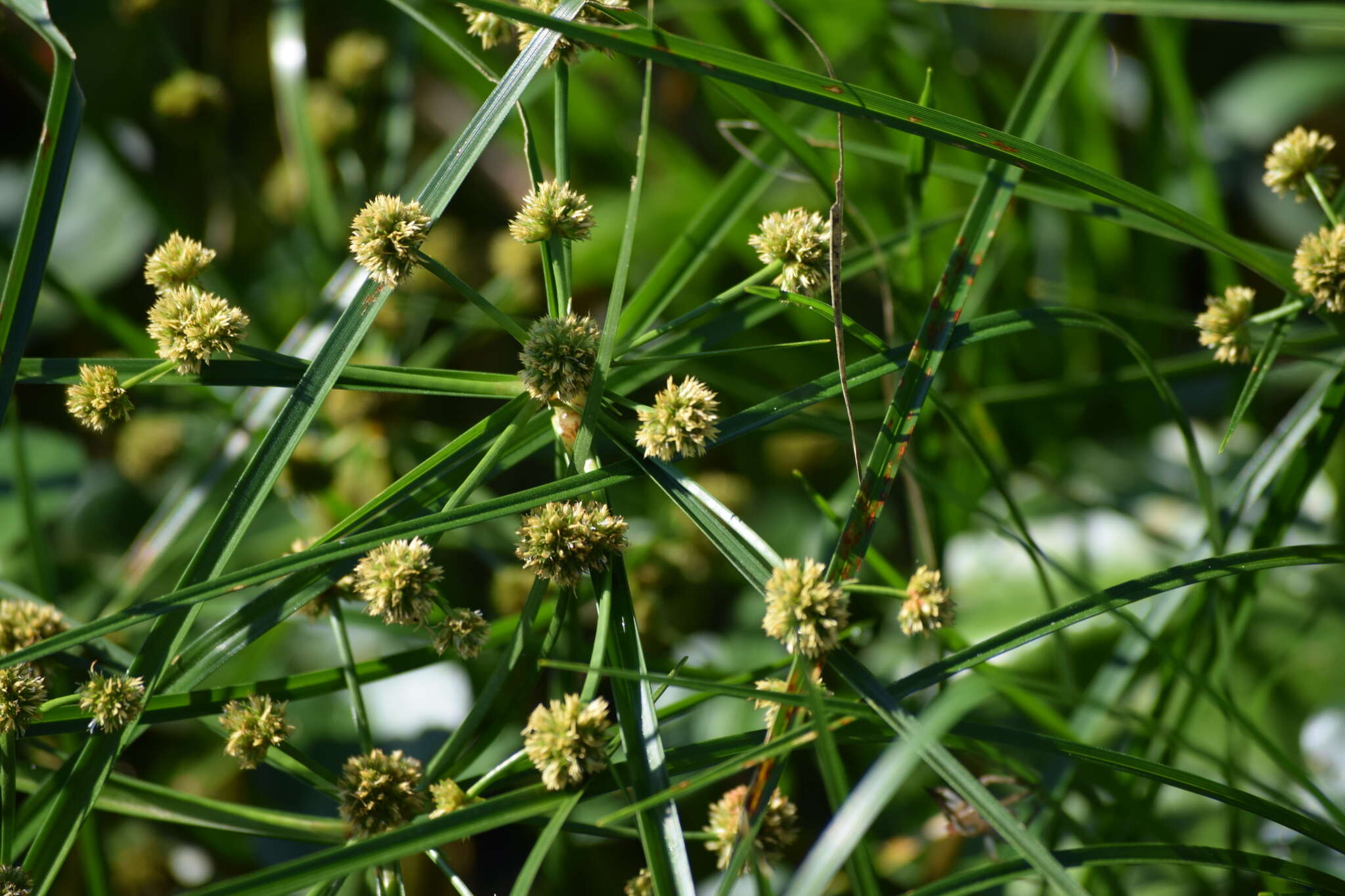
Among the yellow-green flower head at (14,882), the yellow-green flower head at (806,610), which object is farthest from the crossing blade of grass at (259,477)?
the yellow-green flower head at (806,610)

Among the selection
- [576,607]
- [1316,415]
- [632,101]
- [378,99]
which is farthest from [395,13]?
[1316,415]

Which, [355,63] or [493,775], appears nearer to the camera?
[493,775]

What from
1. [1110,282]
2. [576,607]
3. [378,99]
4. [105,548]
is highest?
[378,99]

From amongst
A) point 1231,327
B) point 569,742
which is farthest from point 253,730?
point 1231,327

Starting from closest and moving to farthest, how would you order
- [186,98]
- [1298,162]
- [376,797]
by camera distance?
[376,797] < [1298,162] < [186,98]

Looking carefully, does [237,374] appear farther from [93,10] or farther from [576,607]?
[93,10]

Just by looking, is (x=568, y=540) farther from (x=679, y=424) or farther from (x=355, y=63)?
(x=355, y=63)

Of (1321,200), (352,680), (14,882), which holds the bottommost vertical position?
(14,882)
